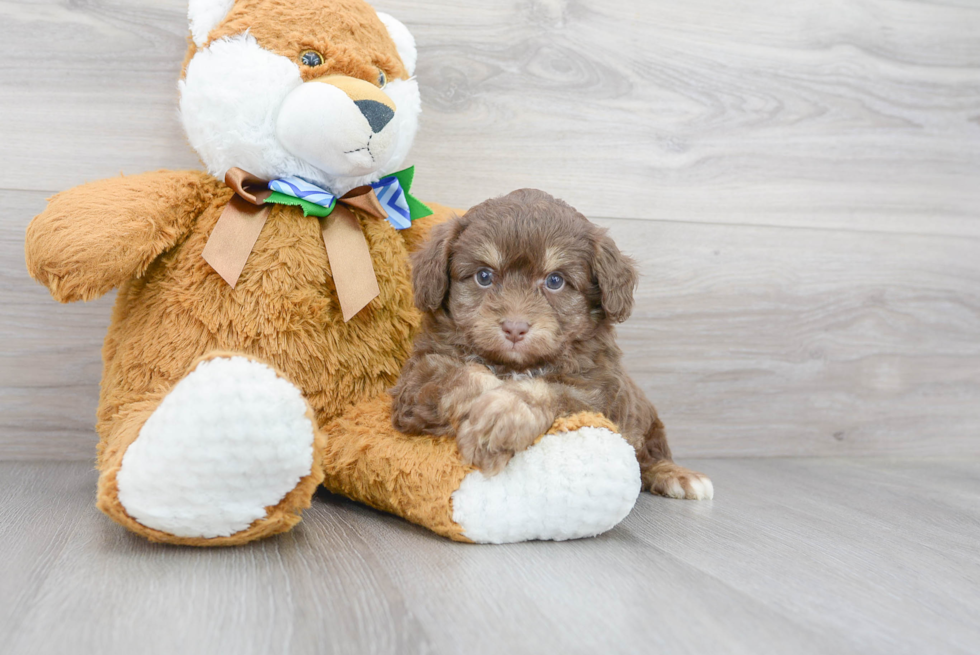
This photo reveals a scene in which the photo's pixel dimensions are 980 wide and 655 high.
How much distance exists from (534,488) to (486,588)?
0.84 ft

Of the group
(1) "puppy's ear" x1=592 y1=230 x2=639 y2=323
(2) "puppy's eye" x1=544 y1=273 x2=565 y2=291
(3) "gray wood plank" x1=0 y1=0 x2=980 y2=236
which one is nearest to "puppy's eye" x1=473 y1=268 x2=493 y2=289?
(2) "puppy's eye" x1=544 y1=273 x2=565 y2=291

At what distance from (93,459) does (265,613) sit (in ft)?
4.36

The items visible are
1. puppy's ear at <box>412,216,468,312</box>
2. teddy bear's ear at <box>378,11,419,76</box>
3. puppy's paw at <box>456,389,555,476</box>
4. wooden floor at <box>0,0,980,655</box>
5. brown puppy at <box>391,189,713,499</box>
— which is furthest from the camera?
teddy bear's ear at <box>378,11,419,76</box>

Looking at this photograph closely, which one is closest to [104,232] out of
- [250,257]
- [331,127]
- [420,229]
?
[250,257]

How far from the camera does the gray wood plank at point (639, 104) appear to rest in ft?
6.82

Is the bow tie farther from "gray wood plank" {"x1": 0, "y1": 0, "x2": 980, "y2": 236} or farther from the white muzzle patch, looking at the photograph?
"gray wood plank" {"x1": 0, "y1": 0, "x2": 980, "y2": 236}

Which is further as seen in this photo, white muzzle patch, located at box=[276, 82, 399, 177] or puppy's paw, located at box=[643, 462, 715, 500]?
puppy's paw, located at box=[643, 462, 715, 500]

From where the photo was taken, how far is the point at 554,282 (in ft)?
5.30

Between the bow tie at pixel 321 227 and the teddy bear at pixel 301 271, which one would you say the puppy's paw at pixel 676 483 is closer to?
the teddy bear at pixel 301 271

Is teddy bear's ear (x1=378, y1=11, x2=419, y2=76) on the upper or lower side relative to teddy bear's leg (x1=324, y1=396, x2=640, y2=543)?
upper

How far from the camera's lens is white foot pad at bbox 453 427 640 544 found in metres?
1.46

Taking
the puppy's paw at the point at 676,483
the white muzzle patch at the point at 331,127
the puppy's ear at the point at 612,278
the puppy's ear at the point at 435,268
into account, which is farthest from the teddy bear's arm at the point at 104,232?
the puppy's paw at the point at 676,483

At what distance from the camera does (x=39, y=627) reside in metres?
1.06

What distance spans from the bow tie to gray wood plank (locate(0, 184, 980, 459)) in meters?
0.99
